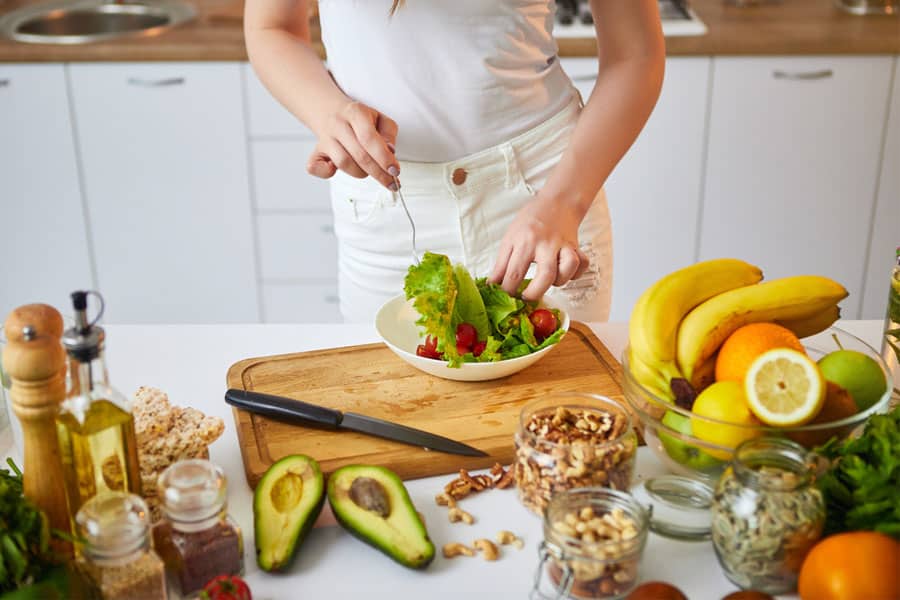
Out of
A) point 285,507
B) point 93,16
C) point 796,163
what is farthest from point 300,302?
point 285,507

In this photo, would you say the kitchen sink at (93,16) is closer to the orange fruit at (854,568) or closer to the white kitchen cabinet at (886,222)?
the white kitchen cabinet at (886,222)

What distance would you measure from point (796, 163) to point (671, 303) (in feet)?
5.80

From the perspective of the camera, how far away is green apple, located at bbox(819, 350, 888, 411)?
981 millimetres

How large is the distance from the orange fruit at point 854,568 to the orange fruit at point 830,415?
0.11 metres

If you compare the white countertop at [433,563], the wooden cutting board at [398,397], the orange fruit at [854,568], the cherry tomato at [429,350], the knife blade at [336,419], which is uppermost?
the orange fruit at [854,568]

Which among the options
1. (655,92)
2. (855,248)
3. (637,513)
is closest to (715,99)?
(855,248)

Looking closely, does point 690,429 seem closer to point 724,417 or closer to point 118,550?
point 724,417

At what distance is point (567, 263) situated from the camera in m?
1.28

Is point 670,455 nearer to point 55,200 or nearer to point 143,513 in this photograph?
point 143,513

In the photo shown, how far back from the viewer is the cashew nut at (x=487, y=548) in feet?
3.09

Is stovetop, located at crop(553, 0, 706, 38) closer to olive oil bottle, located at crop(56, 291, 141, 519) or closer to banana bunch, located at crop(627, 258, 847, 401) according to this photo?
banana bunch, located at crop(627, 258, 847, 401)

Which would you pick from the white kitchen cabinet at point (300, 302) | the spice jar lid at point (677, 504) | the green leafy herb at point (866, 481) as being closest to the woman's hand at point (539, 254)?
the spice jar lid at point (677, 504)

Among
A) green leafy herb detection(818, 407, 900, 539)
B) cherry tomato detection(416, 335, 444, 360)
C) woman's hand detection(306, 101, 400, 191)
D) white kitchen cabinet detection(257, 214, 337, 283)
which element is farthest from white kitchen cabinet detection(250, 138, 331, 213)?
green leafy herb detection(818, 407, 900, 539)

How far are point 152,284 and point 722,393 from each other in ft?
6.97
